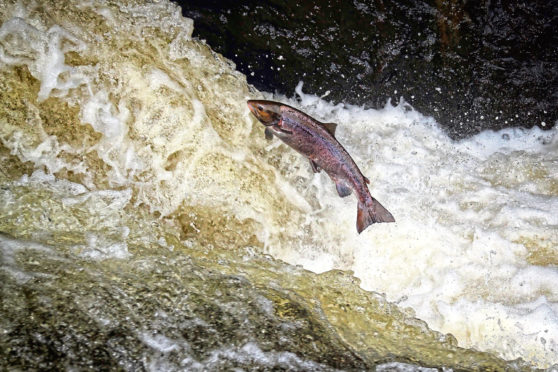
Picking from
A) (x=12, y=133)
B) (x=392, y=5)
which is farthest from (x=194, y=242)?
(x=392, y=5)

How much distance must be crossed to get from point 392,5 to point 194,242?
227cm

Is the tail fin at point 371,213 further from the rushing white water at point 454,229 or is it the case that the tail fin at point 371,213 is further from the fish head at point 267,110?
the fish head at point 267,110

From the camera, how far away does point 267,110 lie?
2.78 m

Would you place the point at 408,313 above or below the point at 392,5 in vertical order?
below

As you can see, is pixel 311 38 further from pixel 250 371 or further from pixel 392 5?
pixel 250 371

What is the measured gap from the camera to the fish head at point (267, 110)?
2775 mm

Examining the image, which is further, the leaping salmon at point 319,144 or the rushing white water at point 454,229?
the rushing white water at point 454,229

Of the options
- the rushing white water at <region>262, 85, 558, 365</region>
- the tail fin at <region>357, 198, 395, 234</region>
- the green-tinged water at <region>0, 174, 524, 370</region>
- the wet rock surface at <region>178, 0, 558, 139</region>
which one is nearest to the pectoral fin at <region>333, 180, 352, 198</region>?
the tail fin at <region>357, 198, 395, 234</region>

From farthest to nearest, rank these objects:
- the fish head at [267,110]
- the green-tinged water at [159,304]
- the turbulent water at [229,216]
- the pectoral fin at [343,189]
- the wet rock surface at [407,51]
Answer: the wet rock surface at [407,51]
the pectoral fin at [343,189]
the fish head at [267,110]
the turbulent water at [229,216]
the green-tinged water at [159,304]

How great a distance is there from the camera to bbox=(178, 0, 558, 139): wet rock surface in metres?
3.63

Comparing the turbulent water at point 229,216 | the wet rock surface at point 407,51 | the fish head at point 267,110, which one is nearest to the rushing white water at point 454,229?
the turbulent water at point 229,216

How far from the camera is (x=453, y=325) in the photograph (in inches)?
122

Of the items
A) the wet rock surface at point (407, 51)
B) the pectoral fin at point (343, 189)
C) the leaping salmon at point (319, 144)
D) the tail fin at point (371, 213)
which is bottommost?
the tail fin at point (371, 213)

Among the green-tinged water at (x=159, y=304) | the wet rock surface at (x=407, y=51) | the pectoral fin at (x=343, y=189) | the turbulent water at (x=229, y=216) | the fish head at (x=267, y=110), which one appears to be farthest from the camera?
the wet rock surface at (x=407, y=51)
